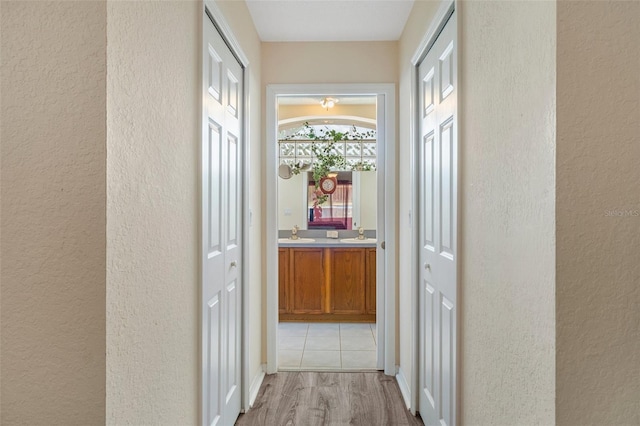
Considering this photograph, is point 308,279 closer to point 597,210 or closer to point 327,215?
point 327,215

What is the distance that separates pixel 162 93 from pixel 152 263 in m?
0.53

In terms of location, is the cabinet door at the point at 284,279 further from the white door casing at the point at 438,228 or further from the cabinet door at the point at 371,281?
the white door casing at the point at 438,228

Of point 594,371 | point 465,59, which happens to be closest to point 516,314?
point 594,371

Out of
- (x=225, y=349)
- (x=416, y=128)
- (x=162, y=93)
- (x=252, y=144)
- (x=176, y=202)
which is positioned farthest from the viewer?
(x=252, y=144)

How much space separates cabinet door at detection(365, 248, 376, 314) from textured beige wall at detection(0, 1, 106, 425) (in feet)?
11.6

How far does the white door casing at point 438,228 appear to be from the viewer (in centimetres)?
171

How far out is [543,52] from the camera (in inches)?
37.9

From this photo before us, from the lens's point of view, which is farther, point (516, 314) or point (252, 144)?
point (252, 144)

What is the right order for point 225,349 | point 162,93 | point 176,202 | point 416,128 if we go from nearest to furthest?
1. point 162,93
2. point 176,202
3. point 225,349
4. point 416,128

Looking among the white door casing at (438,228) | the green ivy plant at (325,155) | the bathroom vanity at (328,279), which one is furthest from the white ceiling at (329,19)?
the bathroom vanity at (328,279)

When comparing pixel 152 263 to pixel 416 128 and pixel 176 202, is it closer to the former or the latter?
pixel 176 202

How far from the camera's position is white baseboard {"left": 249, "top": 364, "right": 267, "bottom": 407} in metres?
2.56

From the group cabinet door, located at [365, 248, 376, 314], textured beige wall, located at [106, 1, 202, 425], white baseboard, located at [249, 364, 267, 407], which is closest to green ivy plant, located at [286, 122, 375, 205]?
cabinet door, located at [365, 248, 376, 314]

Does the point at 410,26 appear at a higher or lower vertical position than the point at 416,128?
higher
